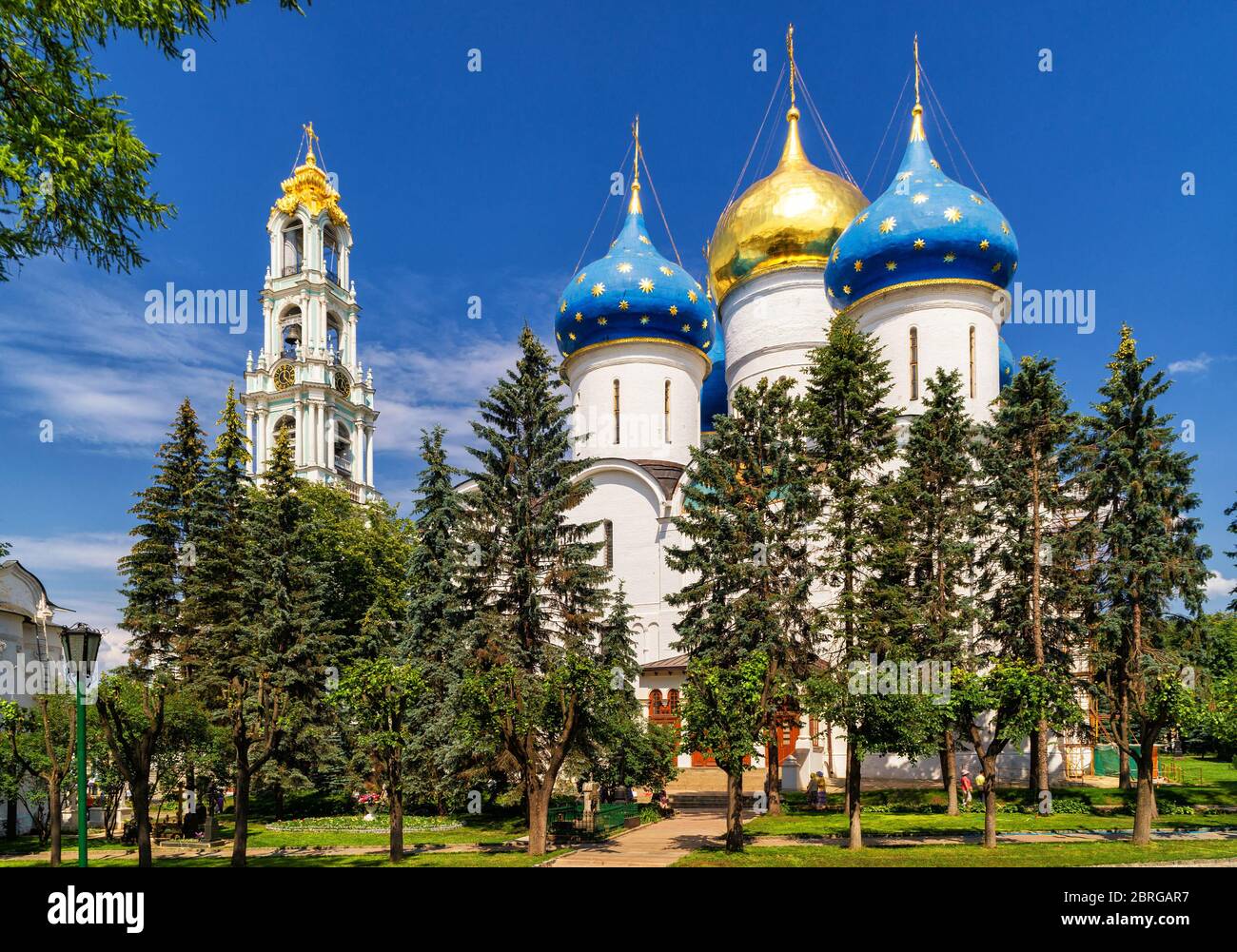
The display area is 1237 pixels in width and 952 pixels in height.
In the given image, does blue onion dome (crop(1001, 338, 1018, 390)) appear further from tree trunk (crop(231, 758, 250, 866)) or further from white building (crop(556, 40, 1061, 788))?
tree trunk (crop(231, 758, 250, 866))

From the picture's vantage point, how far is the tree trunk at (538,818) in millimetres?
14727

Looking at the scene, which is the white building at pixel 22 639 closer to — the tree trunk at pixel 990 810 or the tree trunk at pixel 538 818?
the tree trunk at pixel 538 818

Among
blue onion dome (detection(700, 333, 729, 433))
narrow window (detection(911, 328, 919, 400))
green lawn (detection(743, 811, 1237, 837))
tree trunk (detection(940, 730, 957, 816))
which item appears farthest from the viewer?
blue onion dome (detection(700, 333, 729, 433))

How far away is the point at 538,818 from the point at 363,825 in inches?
288

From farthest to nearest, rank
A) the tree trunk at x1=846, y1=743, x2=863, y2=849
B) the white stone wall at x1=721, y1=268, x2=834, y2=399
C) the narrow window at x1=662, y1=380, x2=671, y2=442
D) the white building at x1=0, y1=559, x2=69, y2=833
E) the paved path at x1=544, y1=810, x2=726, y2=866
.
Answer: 1. the narrow window at x1=662, y1=380, x2=671, y2=442
2. the white stone wall at x1=721, y1=268, x2=834, y2=399
3. the white building at x1=0, y1=559, x2=69, y2=833
4. the tree trunk at x1=846, y1=743, x2=863, y2=849
5. the paved path at x1=544, y1=810, x2=726, y2=866

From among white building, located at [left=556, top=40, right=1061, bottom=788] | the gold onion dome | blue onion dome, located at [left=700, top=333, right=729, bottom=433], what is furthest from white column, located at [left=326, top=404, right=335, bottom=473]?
the gold onion dome

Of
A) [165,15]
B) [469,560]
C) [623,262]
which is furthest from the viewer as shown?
[623,262]

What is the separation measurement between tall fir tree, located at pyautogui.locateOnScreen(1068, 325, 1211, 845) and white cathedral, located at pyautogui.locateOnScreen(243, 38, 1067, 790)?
374 cm

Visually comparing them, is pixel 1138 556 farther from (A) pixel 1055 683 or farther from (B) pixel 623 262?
(B) pixel 623 262

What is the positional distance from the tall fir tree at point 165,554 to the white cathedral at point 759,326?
7.26m

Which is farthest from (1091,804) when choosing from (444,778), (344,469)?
(344,469)

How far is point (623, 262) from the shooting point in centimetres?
3125

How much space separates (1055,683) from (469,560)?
1183 cm

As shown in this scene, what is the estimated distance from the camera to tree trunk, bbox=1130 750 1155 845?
1455 centimetres
